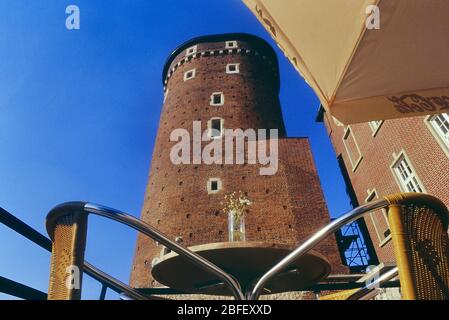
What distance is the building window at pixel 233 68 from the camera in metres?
22.7

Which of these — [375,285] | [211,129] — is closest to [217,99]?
[211,129]

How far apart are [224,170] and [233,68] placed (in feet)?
28.4

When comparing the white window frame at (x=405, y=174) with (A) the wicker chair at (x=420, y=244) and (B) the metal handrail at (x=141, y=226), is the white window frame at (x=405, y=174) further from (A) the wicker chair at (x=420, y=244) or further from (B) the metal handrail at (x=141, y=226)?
(B) the metal handrail at (x=141, y=226)

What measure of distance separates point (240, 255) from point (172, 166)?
15502 millimetres

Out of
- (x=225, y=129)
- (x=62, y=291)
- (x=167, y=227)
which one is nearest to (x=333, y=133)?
(x=225, y=129)

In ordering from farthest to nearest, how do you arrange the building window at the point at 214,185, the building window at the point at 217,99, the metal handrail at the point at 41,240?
the building window at the point at 217,99 < the building window at the point at 214,185 < the metal handrail at the point at 41,240

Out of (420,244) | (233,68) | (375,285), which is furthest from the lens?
(233,68)

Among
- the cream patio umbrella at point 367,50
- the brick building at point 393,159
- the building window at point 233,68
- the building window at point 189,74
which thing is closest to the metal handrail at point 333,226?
the cream patio umbrella at point 367,50

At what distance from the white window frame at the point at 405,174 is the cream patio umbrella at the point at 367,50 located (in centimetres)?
889

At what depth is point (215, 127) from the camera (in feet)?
64.7

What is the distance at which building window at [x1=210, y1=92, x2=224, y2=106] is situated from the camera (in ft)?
68.5

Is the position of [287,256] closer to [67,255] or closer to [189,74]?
[67,255]

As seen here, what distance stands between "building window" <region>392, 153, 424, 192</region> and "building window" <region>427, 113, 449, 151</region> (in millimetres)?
1710

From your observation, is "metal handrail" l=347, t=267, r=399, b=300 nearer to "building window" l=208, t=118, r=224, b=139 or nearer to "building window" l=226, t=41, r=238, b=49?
"building window" l=208, t=118, r=224, b=139
